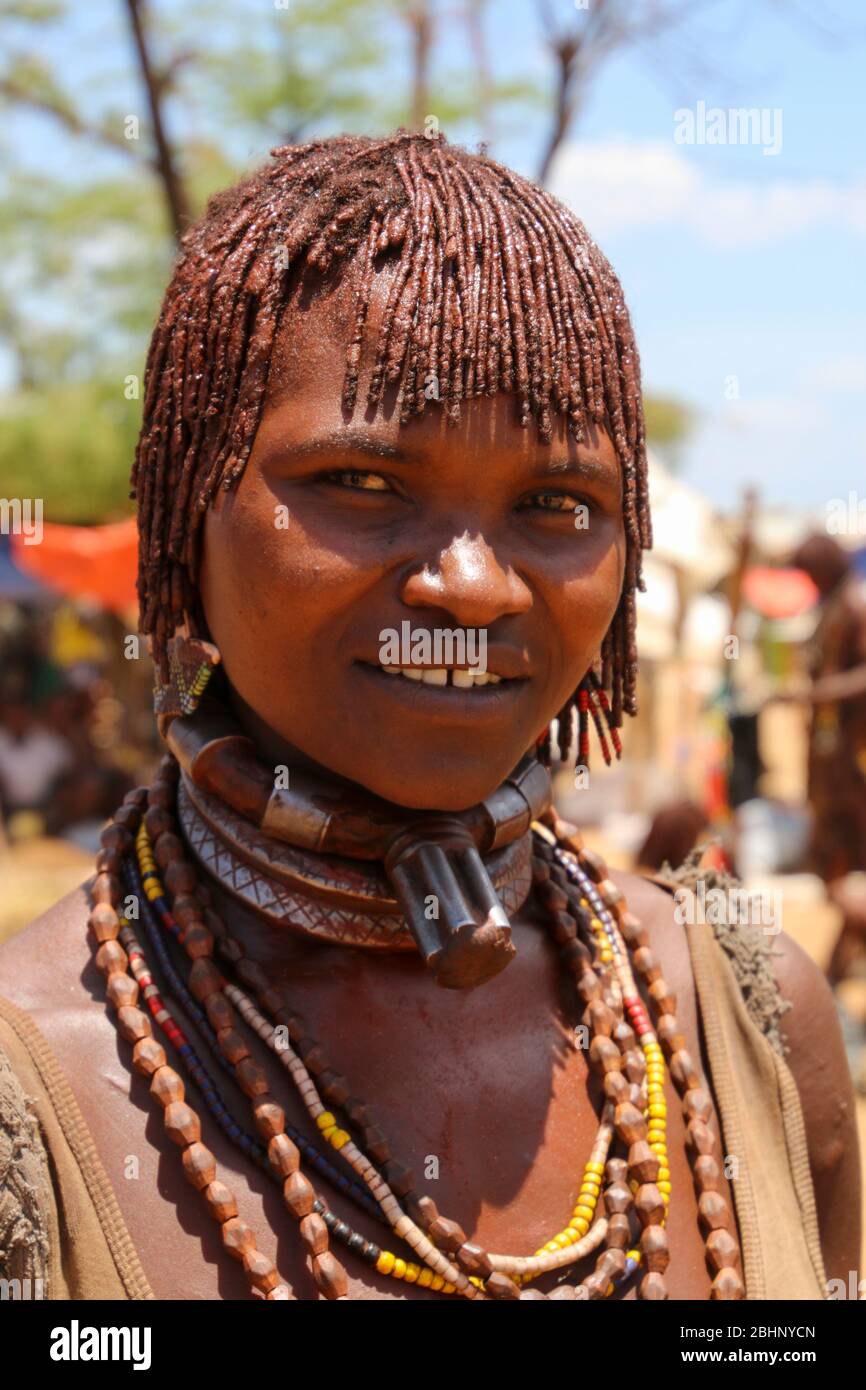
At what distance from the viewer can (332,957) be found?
5.60 ft

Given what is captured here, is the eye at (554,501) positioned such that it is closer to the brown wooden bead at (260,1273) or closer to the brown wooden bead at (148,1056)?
the brown wooden bead at (148,1056)

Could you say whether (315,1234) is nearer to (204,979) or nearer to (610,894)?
(204,979)

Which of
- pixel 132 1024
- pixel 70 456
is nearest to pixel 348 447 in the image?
pixel 132 1024

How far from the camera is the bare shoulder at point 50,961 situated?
1.60 metres

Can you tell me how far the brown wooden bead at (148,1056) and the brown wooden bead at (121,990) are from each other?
0.05 metres

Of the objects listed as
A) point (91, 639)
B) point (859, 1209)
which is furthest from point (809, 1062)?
point (91, 639)

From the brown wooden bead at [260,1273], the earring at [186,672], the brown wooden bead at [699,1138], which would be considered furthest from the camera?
the brown wooden bead at [699,1138]

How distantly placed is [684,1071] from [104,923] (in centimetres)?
75

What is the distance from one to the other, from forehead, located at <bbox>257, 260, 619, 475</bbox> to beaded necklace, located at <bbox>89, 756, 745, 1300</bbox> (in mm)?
548

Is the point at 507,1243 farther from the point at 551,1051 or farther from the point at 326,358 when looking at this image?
the point at 326,358

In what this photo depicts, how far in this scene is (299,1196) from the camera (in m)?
1.52

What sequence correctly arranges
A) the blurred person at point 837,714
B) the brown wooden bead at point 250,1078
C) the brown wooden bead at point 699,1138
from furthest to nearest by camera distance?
the blurred person at point 837,714 → the brown wooden bead at point 699,1138 → the brown wooden bead at point 250,1078

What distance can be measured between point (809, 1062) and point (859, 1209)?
0.23m

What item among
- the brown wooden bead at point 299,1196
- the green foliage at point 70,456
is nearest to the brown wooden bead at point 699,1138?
the brown wooden bead at point 299,1196
